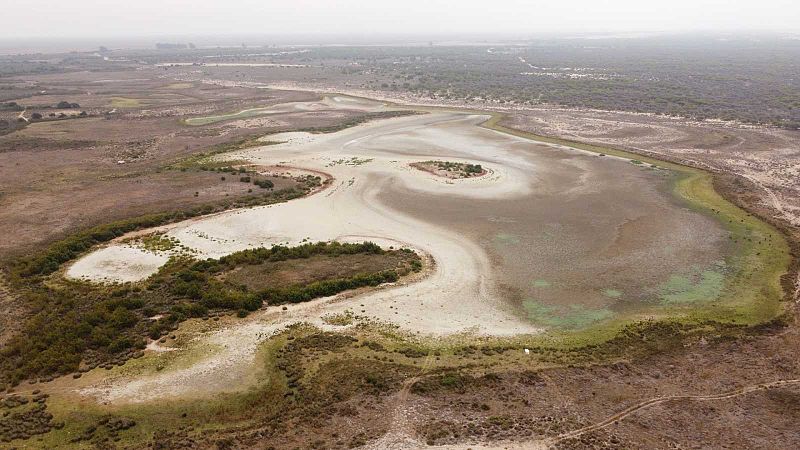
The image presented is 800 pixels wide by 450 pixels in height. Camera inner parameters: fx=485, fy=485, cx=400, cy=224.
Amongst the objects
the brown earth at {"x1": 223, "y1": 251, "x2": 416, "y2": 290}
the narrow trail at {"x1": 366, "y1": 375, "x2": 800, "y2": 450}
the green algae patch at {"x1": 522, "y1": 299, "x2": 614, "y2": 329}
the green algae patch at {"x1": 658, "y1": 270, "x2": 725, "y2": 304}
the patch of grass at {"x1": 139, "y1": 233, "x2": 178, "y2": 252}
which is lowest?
the narrow trail at {"x1": 366, "y1": 375, "x2": 800, "y2": 450}

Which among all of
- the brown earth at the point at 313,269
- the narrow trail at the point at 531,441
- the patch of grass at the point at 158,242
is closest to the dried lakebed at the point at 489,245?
the patch of grass at the point at 158,242

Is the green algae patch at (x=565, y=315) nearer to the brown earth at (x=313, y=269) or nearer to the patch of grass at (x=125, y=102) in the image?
the brown earth at (x=313, y=269)

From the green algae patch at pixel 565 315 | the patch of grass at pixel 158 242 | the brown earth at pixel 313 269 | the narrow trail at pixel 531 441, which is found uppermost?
the patch of grass at pixel 158 242

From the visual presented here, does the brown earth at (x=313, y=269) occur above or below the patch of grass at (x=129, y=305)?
above

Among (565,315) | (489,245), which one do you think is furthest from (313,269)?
(565,315)

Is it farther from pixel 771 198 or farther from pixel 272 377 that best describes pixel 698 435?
pixel 771 198

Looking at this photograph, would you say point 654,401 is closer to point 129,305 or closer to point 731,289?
point 731,289

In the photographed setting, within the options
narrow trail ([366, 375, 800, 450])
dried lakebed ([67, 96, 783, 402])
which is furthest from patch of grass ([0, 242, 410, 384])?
narrow trail ([366, 375, 800, 450])

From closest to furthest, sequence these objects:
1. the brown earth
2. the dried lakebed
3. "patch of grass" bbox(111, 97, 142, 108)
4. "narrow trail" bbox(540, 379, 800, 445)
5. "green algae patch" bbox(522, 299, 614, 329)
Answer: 1. "narrow trail" bbox(540, 379, 800, 445)
2. the dried lakebed
3. "green algae patch" bbox(522, 299, 614, 329)
4. the brown earth
5. "patch of grass" bbox(111, 97, 142, 108)

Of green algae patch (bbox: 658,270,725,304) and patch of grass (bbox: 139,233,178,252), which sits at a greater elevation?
patch of grass (bbox: 139,233,178,252)

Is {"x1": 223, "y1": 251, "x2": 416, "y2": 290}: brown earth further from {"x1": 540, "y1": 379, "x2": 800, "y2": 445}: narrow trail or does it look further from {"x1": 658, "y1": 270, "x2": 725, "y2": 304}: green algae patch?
{"x1": 658, "y1": 270, "x2": 725, "y2": 304}: green algae patch
